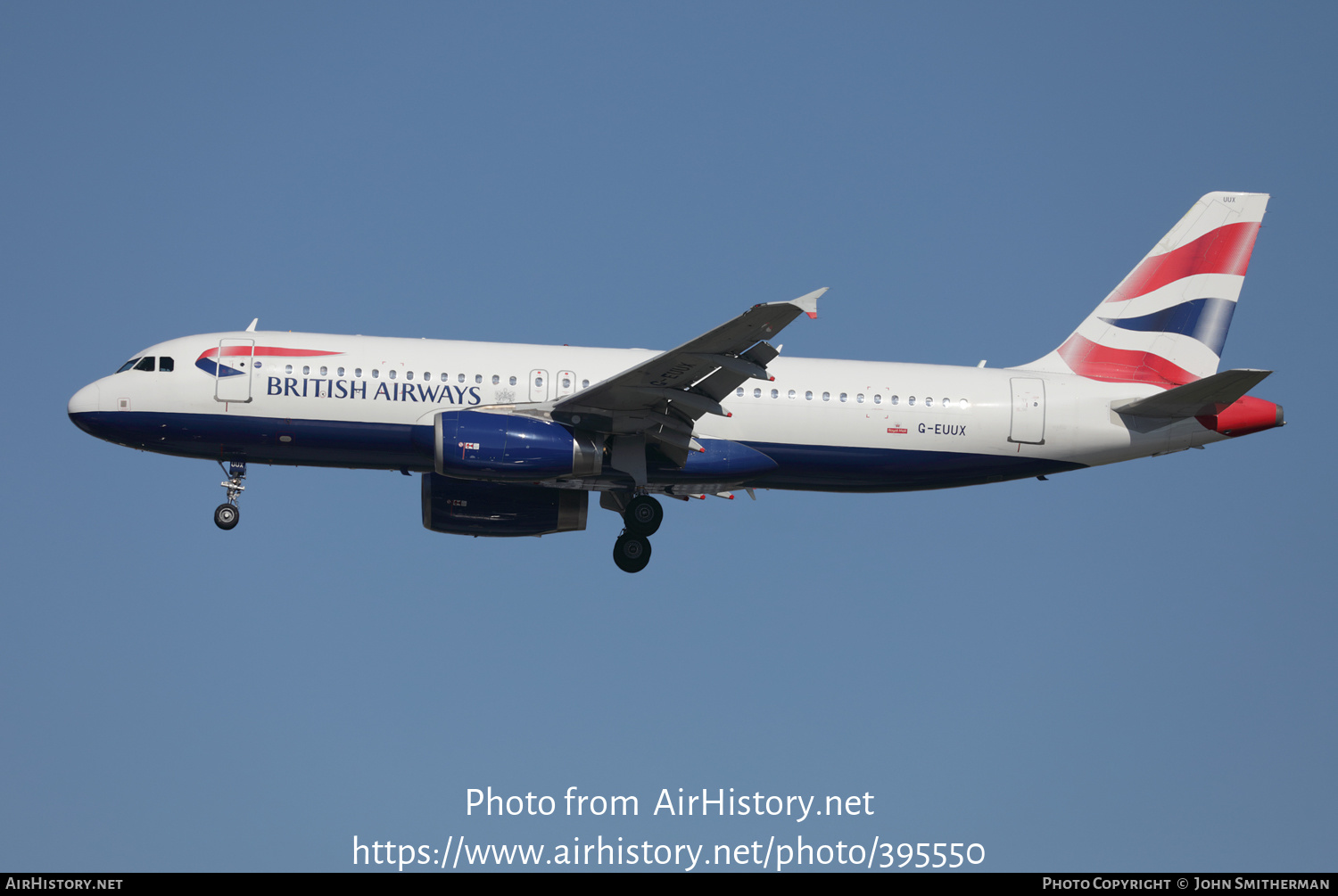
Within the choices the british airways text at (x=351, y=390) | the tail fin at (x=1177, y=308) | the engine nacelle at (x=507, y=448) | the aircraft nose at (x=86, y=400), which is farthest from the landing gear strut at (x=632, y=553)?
the aircraft nose at (x=86, y=400)

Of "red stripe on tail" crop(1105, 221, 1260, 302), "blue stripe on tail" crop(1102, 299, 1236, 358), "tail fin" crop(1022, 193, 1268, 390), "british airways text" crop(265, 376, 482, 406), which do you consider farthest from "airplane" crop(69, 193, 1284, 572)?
"red stripe on tail" crop(1105, 221, 1260, 302)

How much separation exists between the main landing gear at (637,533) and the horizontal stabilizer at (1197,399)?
10.3 metres

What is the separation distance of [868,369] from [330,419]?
38.0 ft

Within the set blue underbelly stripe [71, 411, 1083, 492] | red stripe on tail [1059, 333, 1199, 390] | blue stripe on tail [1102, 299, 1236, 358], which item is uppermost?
blue stripe on tail [1102, 299, 1236, 358]

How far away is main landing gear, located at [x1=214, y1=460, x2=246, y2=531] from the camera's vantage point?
27062mm

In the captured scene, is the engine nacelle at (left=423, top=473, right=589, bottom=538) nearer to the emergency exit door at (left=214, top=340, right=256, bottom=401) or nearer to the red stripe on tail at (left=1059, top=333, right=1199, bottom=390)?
the emergency exit door at (left=214, top=340, right=256, bottom=401)

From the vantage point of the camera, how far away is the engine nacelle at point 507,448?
24.5 m

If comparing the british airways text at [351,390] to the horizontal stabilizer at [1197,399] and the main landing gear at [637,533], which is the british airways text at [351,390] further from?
the horizontal stabilizer at [1197,399]

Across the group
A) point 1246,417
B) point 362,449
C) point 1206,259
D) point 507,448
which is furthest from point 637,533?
point 1206,259

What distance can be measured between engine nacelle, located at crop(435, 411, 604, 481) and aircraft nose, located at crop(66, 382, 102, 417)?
760 cm

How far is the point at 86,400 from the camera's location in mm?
26469

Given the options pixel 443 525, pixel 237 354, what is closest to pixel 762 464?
pixel 443 525

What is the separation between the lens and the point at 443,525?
2909 cm

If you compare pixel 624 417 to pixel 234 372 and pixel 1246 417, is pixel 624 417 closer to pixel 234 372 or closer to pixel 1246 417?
pixel 234 372
